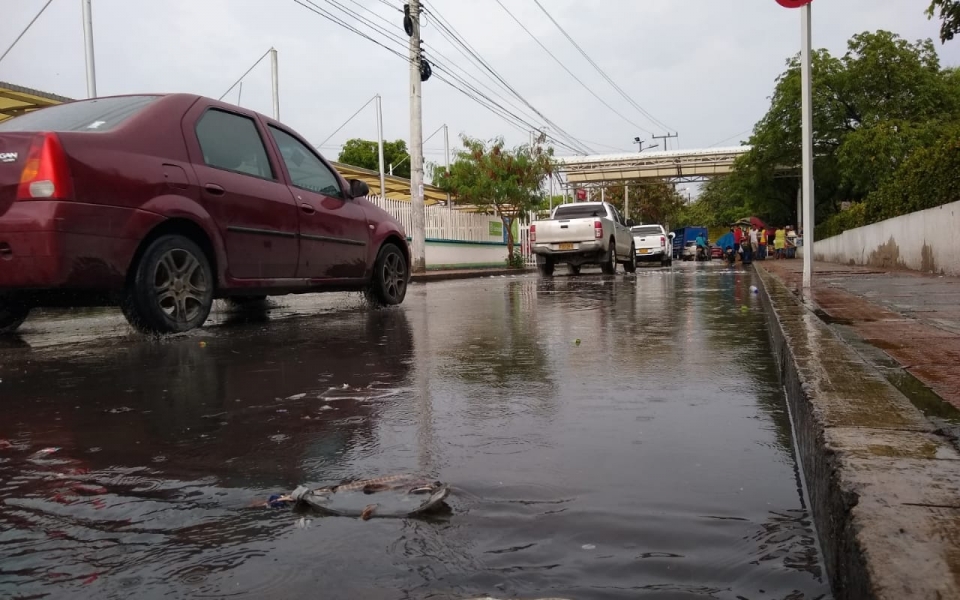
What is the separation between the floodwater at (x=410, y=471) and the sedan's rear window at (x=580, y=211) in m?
14.5

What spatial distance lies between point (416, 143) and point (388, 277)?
12.7 m

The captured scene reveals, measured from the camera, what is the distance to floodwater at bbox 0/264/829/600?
183cm

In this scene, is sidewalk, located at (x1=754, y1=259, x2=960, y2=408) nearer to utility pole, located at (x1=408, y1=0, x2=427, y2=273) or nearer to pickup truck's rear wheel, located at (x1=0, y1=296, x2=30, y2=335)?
pickup truck's rear wheel, located at (x1=0, y1=296, x2=30, y2=335)

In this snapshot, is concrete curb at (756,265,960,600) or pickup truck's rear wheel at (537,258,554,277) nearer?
concrete curb at (756,265,960,600)

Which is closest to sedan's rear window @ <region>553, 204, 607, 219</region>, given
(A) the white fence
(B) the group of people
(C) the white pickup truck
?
(C) the white pickup truck

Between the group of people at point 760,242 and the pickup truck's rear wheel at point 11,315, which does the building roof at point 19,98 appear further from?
the group of people at point 760,242

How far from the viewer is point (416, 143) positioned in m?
20.8

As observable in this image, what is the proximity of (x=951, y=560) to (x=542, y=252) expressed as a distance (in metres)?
17.9

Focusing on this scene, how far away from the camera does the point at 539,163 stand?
101ft

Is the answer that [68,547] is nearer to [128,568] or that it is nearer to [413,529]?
[128,568]

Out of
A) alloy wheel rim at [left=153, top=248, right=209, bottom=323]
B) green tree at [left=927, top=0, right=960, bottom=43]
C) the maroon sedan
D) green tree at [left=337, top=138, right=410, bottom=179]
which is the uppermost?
green tree at [left=337, top=138, right=410, bottom=179]

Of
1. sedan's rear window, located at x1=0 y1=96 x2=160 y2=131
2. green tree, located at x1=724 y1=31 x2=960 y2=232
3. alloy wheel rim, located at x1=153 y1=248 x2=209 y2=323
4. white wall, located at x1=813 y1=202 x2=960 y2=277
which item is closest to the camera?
sedan's rear window, located at x1=0 y1=96 x2=160 y2=131

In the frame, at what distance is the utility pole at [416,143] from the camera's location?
20250 mm

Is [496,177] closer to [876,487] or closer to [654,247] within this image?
[654,247]
